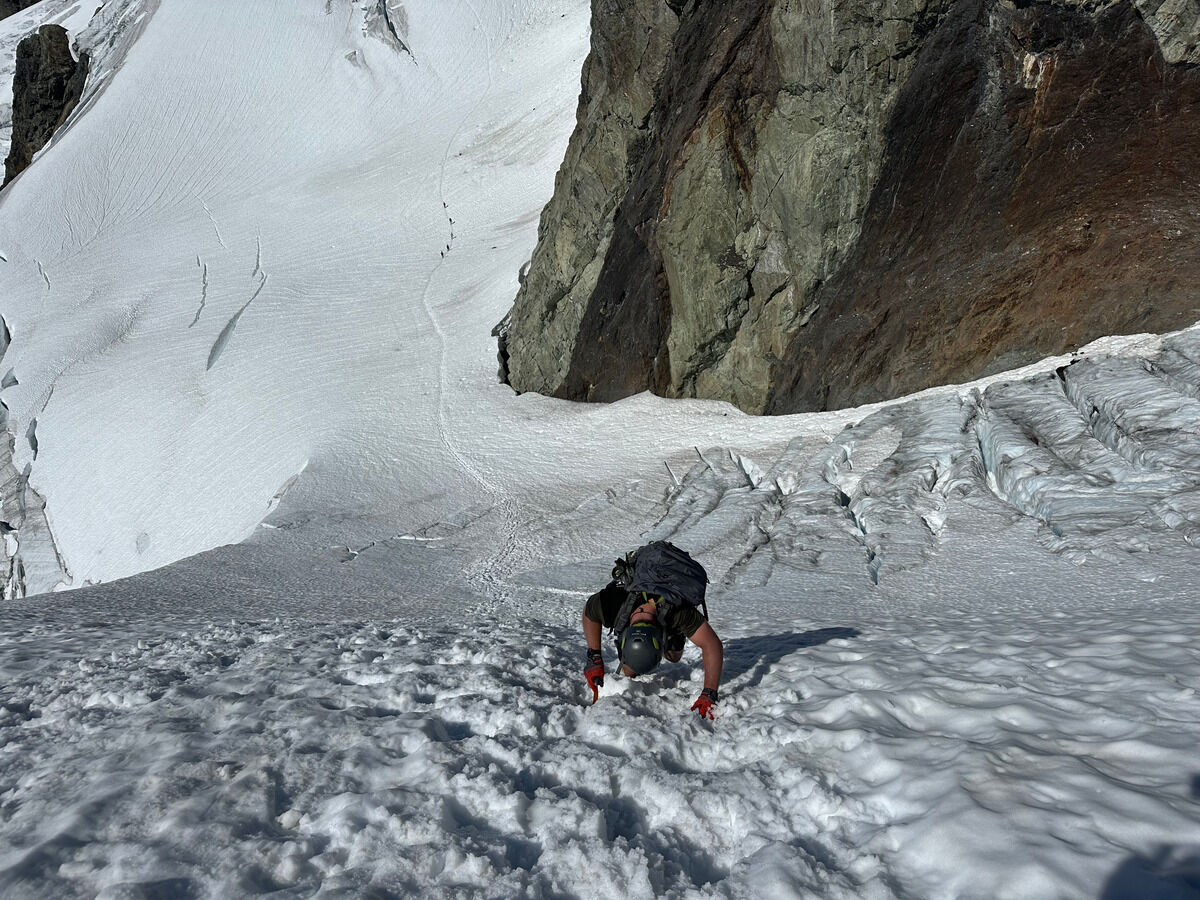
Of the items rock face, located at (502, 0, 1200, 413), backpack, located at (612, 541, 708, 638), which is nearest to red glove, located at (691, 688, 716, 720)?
backpack, located at (612, 541, 708, 638)

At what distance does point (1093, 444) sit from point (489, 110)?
41583 mm

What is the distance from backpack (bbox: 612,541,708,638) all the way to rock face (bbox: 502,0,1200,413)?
421 inches

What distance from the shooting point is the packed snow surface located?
110 inches

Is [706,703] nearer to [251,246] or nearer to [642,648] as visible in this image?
[642,648]

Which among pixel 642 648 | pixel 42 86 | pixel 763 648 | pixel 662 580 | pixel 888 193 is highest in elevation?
pixel 42 86

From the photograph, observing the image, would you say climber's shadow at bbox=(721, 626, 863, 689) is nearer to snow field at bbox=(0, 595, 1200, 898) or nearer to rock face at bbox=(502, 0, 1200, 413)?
snow field at bbox=(0, 595, 1200, 898)

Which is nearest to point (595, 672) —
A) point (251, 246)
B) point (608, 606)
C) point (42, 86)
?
point (608, 606)

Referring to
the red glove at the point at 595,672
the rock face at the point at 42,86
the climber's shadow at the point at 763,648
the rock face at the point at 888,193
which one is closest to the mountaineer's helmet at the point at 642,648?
the red glove at the point at 595,672

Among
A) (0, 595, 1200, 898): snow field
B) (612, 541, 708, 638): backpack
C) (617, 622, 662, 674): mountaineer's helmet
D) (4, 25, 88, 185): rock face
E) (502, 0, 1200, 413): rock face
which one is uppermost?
(4, 25, 88, 185): rock face

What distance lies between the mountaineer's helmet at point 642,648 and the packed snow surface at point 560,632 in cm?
33

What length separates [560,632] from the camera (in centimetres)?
620

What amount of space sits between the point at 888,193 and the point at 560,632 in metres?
11.8

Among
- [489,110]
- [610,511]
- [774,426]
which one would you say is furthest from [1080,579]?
[489,110]

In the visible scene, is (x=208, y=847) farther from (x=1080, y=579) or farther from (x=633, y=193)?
(x=633, y=193)
